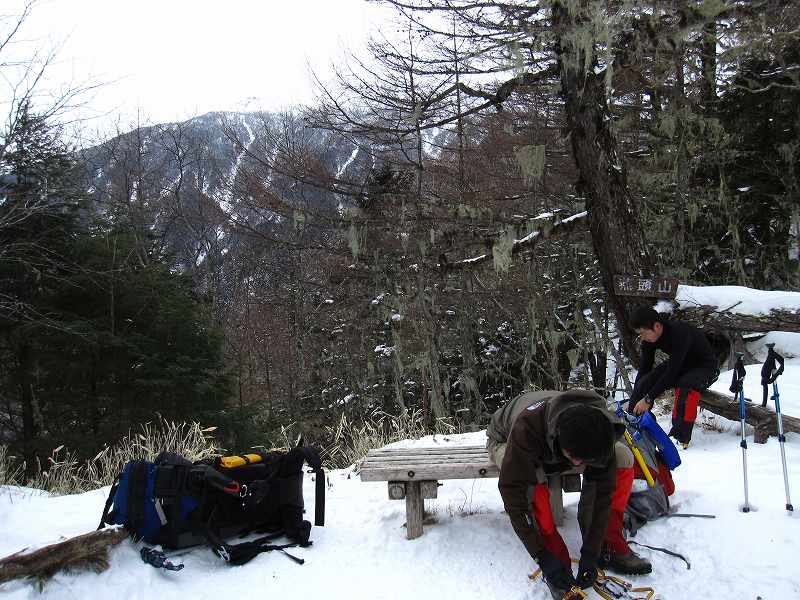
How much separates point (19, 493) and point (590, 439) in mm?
4635

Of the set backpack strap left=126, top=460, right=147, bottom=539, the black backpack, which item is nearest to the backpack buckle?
the black backpack

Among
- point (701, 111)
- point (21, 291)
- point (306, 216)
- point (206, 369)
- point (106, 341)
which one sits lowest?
point (206, 369)

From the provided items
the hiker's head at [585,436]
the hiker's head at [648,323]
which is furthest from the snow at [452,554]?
the hiker's head at [648,323]

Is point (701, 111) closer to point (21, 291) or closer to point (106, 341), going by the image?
point (106, 341)

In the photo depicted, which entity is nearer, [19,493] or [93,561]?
[93,561]

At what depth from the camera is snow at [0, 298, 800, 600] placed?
271cm

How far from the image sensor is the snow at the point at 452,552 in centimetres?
271

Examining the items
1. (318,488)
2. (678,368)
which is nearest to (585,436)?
(318,488)

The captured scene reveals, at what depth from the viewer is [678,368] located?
3.99 meters

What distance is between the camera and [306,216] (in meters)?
10.0

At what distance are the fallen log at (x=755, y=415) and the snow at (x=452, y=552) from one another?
0.16 meters

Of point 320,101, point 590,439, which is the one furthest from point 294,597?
point 320,101

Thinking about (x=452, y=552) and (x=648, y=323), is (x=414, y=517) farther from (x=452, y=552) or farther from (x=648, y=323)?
(x=648, y=323)

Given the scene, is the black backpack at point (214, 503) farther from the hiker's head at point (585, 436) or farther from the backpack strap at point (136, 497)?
the hiker's head at point (585, 436)
